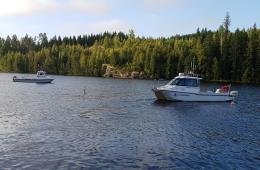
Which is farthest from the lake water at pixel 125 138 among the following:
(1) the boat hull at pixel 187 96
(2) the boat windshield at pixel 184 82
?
(2) the boat windshield at pixel 184 82

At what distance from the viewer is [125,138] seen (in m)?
38.3

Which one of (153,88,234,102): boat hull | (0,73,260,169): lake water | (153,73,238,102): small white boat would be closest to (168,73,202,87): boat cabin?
(153,73,238,102): small white boat

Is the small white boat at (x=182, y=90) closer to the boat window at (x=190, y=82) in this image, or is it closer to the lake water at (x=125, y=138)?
the boat window at (x=190, y=82)

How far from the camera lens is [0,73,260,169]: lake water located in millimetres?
29984

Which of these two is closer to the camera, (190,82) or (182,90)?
(190,82)

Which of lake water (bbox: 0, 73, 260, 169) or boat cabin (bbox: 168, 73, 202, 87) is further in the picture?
boat cabin (bbox: 168, 73, 202, 87)

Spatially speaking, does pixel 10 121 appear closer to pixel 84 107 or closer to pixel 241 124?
pixel 84 107

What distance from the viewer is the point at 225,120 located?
54000 mm

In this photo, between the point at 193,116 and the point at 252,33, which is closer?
the point at 193,116

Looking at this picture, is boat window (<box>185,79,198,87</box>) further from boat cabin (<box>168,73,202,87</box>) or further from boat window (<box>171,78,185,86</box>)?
boat window (<box>171,78,185,86</box>)

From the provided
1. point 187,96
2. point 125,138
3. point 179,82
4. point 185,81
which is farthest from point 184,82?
point 125,138

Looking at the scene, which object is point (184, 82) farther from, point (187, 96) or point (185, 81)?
point (187, 96)

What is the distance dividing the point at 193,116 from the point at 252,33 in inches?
5616

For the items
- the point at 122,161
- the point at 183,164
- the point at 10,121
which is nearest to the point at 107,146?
the point at 122,161
